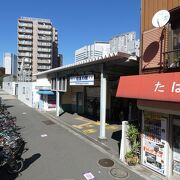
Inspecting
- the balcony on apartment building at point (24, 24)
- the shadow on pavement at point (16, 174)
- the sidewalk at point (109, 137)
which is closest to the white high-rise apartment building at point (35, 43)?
the balcony on apartment building at point (24, 24)

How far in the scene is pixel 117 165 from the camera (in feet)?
28.6

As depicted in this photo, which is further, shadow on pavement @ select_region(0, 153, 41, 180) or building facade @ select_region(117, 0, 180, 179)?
shadow on pavement @ select_region(0, 153, 41, 180)

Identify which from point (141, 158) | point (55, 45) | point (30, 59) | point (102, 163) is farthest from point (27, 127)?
point (55, 45)

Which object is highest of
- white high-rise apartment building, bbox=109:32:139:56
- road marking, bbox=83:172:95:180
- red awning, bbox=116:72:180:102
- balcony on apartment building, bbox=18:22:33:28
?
balcony on apartment building, bbox=18:22:33:28

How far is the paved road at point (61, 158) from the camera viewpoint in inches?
304

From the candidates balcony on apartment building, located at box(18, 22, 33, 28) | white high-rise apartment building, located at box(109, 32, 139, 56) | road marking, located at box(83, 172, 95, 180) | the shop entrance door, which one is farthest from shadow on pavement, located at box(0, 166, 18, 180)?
balcony on apartment building, located at box(18, 22, 33, 28)

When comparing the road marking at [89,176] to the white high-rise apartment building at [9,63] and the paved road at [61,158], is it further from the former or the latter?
the white high-rise apartment building at [9,63]

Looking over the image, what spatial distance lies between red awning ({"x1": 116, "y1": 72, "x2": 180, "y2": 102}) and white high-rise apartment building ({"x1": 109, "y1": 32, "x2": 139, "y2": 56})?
18.8ft

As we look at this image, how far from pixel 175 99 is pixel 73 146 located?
686 cm

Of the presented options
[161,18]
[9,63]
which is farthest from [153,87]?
[9,63]

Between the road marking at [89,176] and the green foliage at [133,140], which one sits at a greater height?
the green foliage at [133,140]

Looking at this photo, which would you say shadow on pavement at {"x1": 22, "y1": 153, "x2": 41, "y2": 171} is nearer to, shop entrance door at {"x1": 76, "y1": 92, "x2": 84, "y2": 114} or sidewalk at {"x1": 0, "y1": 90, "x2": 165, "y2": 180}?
sidewalk at {"x1": 0, "y1": 90, "x2": 165, "y2": 180}

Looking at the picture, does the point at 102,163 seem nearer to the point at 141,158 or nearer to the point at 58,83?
the point at 141,158

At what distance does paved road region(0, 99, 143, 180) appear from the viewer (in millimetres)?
7720
